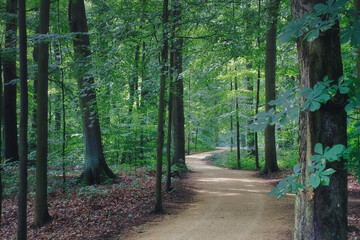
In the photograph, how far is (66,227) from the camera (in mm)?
6980

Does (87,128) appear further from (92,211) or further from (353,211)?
(353,211)

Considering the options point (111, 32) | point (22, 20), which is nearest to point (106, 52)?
point (111, 32)

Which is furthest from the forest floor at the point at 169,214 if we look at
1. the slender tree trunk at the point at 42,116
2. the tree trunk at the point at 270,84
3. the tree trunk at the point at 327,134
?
the tree trunk at the point at 327,134

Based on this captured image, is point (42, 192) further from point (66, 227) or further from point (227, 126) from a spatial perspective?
point (227, 126)

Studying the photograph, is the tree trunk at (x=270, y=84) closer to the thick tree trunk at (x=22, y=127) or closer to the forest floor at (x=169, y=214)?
the forest floor at (x=169, y=214)

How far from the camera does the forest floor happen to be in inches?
229

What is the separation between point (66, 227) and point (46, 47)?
4.91m

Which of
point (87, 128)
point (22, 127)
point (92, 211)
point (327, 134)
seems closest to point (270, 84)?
point (87, 128)

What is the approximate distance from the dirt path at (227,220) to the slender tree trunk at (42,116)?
9.46 ft

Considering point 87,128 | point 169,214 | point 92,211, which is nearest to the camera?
point 169,214

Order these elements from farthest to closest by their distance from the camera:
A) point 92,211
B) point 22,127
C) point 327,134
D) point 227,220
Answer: point 92,211
point 227,220
point 22,127
point 327,134

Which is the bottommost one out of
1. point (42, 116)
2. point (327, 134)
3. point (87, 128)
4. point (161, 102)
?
point (327, 134)

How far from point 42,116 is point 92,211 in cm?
324

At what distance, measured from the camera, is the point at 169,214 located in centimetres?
743
